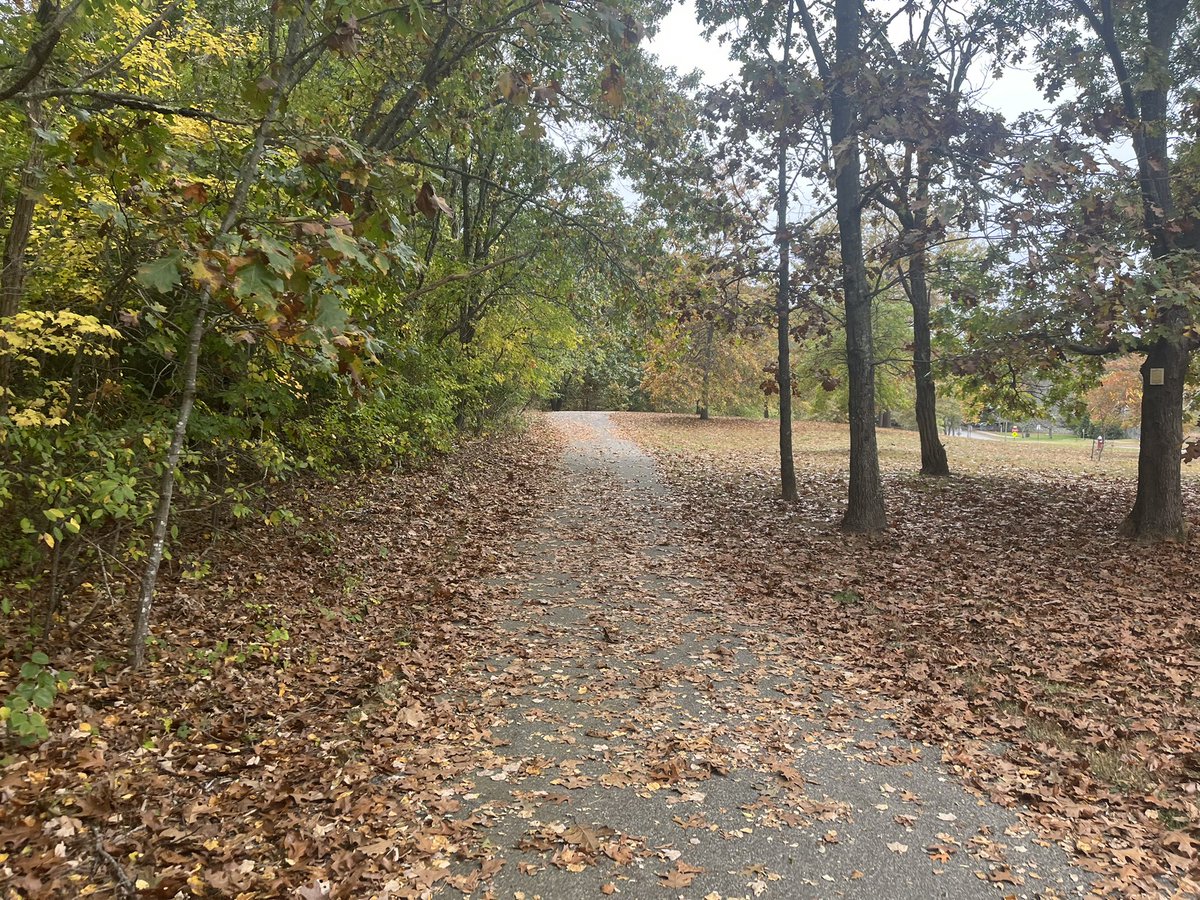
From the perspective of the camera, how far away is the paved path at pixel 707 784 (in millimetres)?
3412

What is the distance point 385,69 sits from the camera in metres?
7.15

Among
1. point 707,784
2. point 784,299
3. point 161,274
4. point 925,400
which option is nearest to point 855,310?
point 784,299

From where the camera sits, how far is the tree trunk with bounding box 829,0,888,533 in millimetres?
9828

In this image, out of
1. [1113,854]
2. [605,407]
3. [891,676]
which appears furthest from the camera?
[605,407]

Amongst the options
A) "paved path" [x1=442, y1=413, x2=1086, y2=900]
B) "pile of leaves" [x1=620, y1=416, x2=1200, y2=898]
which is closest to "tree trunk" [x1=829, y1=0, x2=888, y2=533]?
"pile of leaves" [x1=620, y1=416, x2=1200, y2=898]

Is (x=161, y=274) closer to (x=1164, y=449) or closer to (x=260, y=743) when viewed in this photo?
(x=260, y=743)

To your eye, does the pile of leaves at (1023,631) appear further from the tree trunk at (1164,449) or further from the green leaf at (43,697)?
the green leaf at (43,697)

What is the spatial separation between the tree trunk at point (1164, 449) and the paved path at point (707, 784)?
619 centimetres

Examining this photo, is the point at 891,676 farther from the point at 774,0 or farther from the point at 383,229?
the point at 774,0

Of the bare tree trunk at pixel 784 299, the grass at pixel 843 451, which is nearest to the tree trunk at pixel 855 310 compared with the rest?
the bare tree trunk at pixel 784 299

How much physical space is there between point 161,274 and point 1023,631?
7.36m

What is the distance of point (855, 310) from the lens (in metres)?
10.1

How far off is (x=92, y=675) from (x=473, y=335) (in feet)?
42.6

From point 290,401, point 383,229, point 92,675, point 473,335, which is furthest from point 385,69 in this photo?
point 473,335
